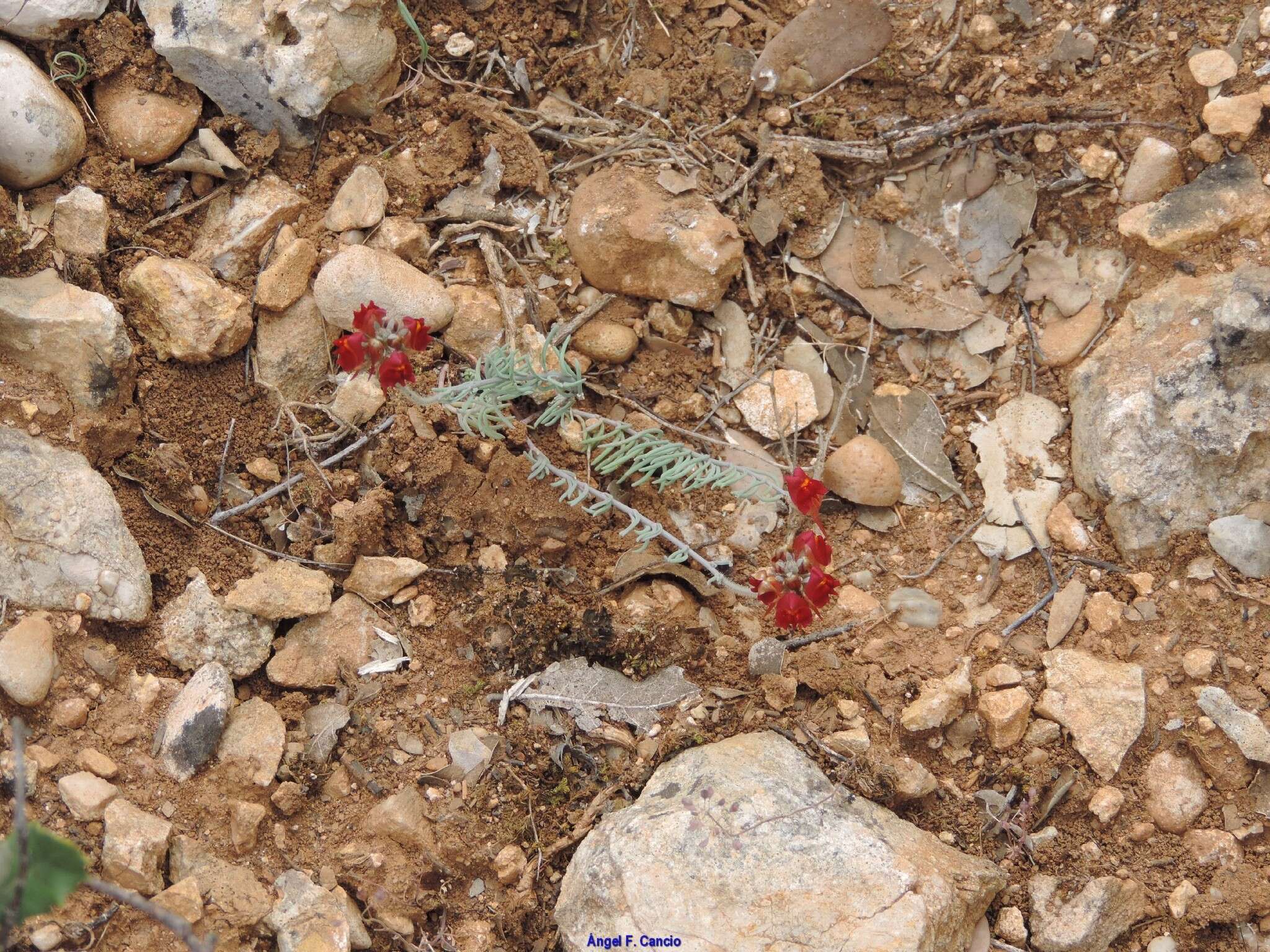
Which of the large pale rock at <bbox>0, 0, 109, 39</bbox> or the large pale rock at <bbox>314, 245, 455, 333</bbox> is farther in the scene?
the large pale rock at <bbox>314, 245, 455, 333</bbox>

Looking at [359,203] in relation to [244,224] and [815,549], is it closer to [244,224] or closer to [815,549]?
[244,224]

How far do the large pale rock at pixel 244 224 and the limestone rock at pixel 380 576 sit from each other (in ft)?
3.33

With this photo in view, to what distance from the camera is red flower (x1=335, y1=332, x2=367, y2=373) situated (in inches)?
99.3

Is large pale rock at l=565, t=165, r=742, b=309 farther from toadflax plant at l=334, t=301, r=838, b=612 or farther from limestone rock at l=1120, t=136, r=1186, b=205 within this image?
limestone rock at l=1120, t=136, r=1186, b=205

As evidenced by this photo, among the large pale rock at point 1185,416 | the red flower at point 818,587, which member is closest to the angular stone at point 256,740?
the red flower at point 818,587

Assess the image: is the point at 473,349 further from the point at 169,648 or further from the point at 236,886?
the point at 236,886

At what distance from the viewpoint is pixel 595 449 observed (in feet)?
10.3

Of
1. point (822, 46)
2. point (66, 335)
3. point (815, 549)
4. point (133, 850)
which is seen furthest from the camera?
point (822, 46)

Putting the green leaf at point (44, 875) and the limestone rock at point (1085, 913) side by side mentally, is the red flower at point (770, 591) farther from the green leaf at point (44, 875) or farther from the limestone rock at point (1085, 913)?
the green leaf at point (44, 875)

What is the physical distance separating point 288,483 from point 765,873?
5.77ft

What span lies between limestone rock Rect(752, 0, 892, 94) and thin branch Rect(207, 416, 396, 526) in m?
1.80

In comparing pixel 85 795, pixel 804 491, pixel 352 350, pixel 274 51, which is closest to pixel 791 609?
pixel 804 491

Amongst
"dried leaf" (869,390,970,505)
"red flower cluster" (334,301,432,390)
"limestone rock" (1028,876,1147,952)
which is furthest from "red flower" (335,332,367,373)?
"limestone rock" (1028,876,1147,952)

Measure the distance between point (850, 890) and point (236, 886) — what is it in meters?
1.50
